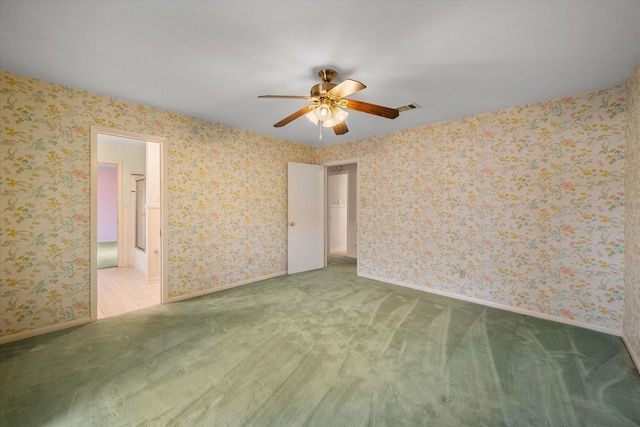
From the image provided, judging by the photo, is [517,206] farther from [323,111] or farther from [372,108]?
[323,111]

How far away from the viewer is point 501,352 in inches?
84.4

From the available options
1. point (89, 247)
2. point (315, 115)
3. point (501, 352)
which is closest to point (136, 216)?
point (89, 247)

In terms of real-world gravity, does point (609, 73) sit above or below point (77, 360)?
above

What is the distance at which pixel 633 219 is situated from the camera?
2105 mm

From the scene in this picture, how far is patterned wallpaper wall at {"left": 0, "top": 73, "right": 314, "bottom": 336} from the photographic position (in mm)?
2271

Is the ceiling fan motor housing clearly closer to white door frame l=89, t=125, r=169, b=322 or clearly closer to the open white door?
white door frame l=89, t=125, r=169, b=322

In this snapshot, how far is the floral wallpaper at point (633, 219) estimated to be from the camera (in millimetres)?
1990

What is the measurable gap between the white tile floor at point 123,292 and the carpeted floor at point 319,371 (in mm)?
302

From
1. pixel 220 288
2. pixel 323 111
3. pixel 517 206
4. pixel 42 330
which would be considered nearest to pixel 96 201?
pixel 42 330

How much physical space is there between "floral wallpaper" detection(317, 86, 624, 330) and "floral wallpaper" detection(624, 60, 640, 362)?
0.50 ft

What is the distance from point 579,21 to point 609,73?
1047 mm

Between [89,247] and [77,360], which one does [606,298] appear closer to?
[77,360]

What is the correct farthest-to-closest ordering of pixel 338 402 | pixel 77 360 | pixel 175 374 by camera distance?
pixel 77 360 < pixel 175 374 < pixel 338 402

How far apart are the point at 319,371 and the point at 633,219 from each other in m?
2.72
